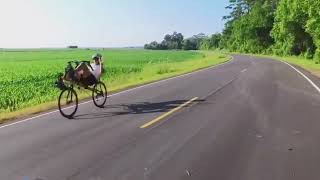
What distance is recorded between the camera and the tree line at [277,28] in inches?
1727

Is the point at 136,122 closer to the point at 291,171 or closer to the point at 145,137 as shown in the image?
the point at 145,137

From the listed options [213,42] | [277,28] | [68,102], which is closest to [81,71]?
[68,102]

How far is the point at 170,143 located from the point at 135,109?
5017mm

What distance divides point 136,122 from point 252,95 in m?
7.04

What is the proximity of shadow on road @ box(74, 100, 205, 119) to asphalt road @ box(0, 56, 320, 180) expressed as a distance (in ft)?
0.09

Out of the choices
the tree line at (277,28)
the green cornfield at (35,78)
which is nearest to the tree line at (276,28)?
the tree line at (277,28)

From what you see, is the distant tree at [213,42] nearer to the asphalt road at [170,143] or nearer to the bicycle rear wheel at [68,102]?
the bicycle rear wheel at [68,102]

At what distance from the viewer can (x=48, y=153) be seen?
845 centimetres

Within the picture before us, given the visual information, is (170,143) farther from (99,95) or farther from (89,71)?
(99,95)

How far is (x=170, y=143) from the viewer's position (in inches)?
357

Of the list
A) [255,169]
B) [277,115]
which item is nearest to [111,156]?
[255,169]

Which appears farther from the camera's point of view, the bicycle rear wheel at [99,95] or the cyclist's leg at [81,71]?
the bicycle rear wheel at [99,95]

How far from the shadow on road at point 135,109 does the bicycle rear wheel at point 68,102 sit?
367 mm

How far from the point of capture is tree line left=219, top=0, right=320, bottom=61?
144 ft
